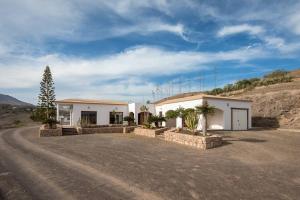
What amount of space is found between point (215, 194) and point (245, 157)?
706 centimetres

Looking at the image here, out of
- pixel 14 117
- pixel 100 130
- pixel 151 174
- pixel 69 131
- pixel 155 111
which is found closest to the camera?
pixel 151 174

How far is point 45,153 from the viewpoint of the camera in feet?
49.9

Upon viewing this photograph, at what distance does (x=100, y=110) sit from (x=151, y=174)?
26479 millimetres

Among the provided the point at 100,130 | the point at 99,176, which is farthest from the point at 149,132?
the point at 99,176

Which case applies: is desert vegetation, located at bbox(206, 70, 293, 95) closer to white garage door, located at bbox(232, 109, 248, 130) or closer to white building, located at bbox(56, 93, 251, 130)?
white garage door, located at bbox(232, 109, 248, 130)

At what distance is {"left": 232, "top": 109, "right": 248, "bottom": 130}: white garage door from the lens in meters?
29.8

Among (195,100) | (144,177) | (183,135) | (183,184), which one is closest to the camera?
(183,184)

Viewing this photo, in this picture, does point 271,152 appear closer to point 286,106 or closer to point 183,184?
point 183,184

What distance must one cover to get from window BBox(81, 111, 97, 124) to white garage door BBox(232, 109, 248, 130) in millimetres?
17873

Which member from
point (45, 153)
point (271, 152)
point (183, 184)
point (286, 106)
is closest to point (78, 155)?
point (45, 153)

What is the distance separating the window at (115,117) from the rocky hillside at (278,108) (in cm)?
1870

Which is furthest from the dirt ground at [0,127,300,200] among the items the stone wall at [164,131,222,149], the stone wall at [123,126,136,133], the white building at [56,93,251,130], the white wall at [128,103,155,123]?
the white wall at [128,103,155,123]

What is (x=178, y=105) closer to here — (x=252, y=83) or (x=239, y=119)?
(x=239, y=119)

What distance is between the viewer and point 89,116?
35.5 m
